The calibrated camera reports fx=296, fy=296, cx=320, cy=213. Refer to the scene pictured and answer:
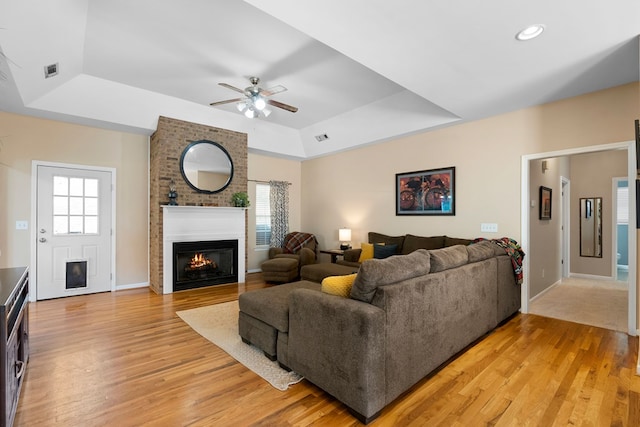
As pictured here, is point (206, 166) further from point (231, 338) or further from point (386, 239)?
point (386, 239)

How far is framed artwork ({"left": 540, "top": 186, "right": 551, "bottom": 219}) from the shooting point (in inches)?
184

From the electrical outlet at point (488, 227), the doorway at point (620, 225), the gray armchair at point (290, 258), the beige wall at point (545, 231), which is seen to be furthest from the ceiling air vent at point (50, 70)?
the doorway at point (620, 225)

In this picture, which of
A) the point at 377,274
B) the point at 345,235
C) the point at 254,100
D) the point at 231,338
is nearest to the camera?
the point at 377,274

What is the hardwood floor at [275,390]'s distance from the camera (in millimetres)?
1911

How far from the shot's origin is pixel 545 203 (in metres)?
4.80

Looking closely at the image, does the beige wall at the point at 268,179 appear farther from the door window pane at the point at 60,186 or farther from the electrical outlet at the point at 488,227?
the electrical outlet at the point at 488,227

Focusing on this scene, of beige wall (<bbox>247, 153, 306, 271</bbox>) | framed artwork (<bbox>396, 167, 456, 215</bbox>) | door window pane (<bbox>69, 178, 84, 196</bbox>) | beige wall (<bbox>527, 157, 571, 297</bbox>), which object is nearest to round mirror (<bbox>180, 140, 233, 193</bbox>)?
beige wall (<bbox>247, 153, 306, 271</bbox>)

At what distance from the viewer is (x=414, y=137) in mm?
5238

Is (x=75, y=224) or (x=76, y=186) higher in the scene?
(x=76, y=186)

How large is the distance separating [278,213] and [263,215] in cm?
37

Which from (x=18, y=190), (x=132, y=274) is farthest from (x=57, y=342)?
(x=18, y=190)

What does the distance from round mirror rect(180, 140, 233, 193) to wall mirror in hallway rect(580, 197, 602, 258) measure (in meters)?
7.40

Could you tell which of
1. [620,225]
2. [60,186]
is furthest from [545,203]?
[60,186]

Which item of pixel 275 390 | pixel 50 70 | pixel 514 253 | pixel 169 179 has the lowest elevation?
pixel 275 390
